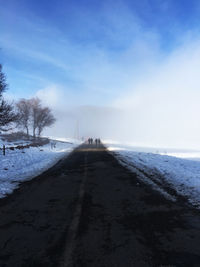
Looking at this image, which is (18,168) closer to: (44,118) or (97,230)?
(97,230)

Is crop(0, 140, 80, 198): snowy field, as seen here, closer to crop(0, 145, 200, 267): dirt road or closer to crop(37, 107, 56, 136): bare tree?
crop(0, 145, 200, 267): dirt road

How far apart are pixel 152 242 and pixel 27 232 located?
2.38 metres

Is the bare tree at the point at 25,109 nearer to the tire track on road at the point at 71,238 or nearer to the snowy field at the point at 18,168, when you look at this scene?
the snowy field at the point at 18,168

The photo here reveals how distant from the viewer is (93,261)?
226 cm

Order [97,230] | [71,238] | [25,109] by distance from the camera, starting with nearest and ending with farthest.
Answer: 1. [71,238]
2. [97,230]
3. [25,109]

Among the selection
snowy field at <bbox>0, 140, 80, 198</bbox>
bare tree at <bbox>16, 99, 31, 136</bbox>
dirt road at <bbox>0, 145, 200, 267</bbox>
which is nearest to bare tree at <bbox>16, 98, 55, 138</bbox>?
bare tree at <bbox>16, 99, 31, 136</bbox>

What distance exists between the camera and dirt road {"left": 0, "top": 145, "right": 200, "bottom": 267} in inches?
91.5

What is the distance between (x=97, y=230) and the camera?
308cm

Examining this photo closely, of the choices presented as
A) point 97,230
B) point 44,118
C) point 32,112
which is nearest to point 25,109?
point 32,112

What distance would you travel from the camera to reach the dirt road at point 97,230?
7.63 feet

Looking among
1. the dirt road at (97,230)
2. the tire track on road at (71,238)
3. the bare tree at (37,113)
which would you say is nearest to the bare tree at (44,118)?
the bare tree at (37,113)

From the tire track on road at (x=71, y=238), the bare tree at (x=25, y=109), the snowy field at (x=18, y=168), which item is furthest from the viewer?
the bare tree at (x=25, y=109)

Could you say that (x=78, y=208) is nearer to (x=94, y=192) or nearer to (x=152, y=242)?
(x=94, y=192)

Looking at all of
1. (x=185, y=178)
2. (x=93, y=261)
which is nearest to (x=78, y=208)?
(x=93, y=261)
